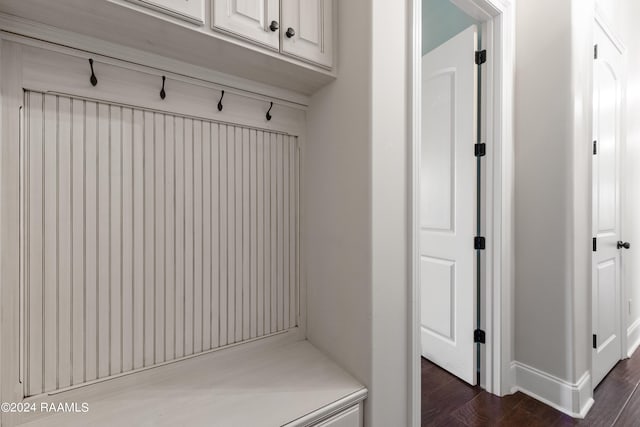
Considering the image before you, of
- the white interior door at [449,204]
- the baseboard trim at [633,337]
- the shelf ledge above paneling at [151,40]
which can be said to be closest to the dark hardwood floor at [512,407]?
the white interior door at [449,204]

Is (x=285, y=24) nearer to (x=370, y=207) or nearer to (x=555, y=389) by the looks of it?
(x=370, y=207)

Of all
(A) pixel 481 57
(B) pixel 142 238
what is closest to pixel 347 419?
(B) pixel 142 238

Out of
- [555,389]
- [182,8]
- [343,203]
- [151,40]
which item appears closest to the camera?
[182,8]

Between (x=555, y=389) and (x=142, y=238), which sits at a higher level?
(x=142, y=238)

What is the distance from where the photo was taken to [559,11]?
1.69 metres

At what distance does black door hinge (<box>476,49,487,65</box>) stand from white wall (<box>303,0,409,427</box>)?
3.33 feet

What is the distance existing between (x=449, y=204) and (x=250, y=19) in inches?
66.2

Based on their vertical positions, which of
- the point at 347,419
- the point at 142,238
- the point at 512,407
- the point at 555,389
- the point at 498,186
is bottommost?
the point at 512,407

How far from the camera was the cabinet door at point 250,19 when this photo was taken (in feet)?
3.05

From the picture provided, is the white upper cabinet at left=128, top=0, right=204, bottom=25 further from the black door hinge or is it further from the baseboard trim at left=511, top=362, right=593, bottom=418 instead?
the baseboard trim at left=511, top=362, right=593, bottom=418

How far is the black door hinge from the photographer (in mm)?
1847

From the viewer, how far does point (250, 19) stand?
0.99 meters

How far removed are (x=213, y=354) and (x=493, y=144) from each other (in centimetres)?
196

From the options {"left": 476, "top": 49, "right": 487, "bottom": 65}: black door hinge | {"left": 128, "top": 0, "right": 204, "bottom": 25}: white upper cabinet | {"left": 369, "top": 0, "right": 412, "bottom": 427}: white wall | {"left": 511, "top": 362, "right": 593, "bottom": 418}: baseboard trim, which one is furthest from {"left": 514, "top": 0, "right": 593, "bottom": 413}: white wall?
{"left": 128, "top": 0, "right": 204, "bottom": 25}: white upper cabinet
